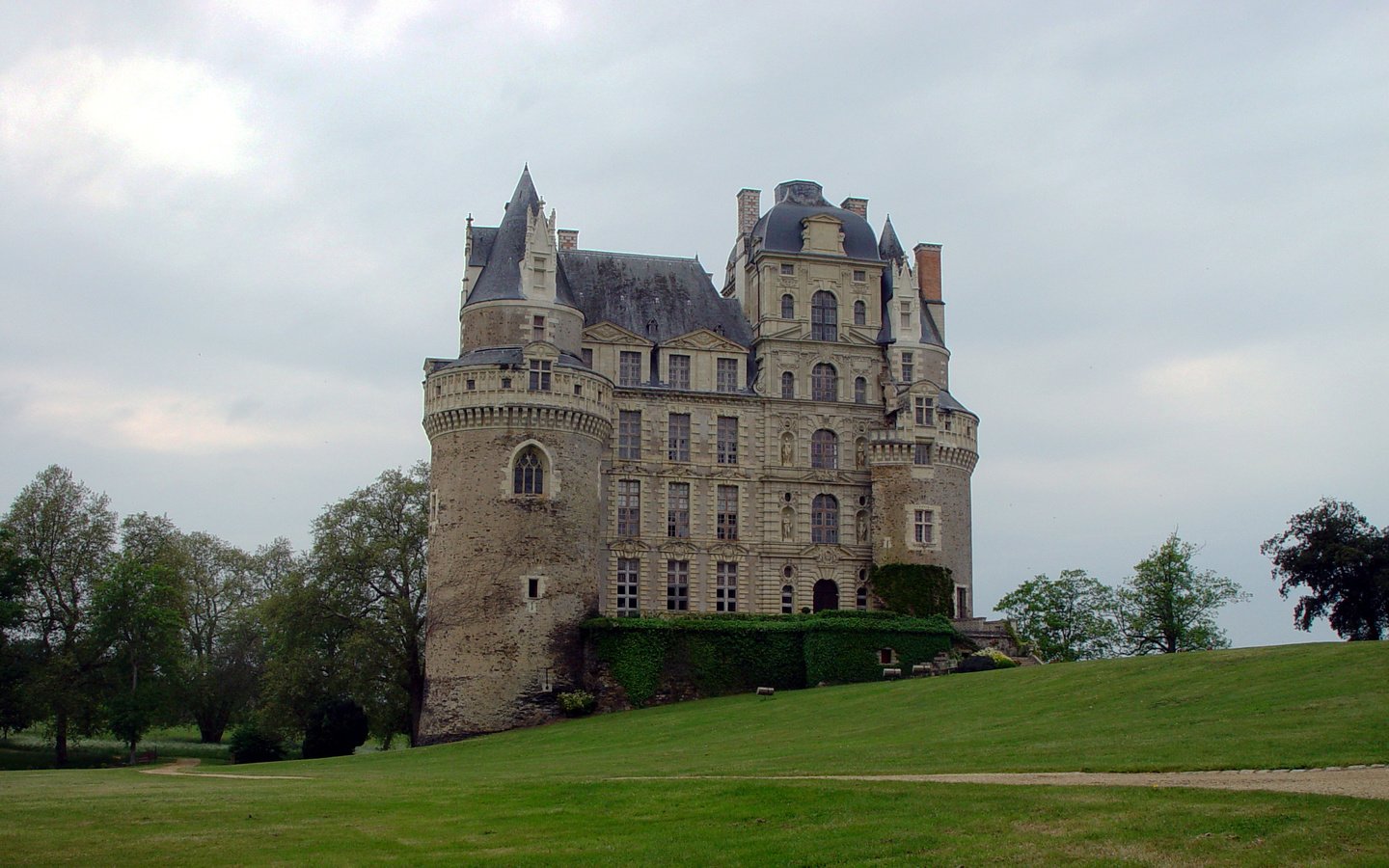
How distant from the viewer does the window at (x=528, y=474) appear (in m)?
54.8

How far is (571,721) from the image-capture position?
171 feet

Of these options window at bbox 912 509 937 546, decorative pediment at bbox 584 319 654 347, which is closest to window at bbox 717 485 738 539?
decorative pediment at bbox 584 319 654 347

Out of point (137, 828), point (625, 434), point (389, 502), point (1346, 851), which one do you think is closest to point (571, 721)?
point (625, 434)

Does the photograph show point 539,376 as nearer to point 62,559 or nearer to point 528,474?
point 528,474

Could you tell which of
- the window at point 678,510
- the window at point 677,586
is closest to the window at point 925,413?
the window at point 678,510

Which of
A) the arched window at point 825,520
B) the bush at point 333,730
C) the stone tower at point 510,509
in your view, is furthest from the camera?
the arched window at point 825,520

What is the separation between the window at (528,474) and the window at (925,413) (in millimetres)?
17159

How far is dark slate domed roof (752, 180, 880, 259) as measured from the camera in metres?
64.2

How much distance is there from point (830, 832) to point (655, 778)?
7.90 m

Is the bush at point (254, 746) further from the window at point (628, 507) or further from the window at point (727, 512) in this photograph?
the window at point (727, 512)

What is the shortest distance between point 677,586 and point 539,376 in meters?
11.2

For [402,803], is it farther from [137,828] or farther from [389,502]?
[389,502]

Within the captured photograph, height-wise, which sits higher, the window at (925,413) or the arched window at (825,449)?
the window at (925,413)

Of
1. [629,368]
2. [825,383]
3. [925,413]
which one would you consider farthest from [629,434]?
[925,413]
